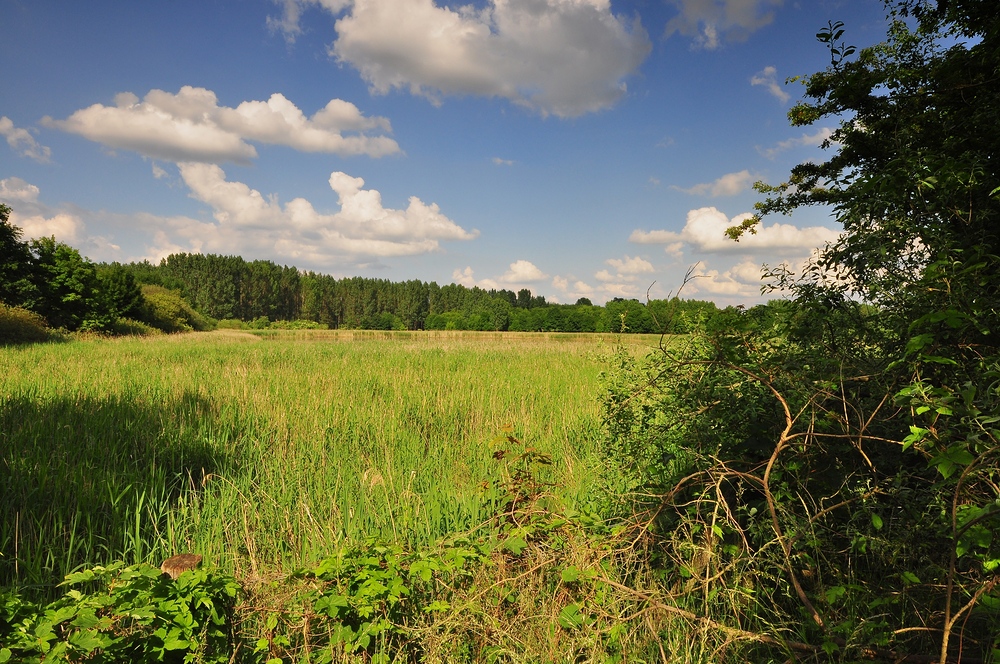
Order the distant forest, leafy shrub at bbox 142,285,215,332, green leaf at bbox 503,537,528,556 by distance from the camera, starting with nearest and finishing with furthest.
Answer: green leaf at bbox 503,537,528,556 → leafy shrub at bbox 142,285,215,332 → the distant forest

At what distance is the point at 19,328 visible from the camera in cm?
2270

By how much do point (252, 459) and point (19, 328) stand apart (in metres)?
26.6

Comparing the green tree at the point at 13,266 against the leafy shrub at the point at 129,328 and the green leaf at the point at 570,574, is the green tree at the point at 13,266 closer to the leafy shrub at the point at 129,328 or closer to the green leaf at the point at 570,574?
the leafy shrub at the point at 129,328

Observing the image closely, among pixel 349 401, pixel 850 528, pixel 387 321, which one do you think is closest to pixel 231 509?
pixel 349 401

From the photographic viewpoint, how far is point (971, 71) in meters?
4.36

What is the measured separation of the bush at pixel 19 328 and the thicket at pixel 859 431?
2685 centimetres

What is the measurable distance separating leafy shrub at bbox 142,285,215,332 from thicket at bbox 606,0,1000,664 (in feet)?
172

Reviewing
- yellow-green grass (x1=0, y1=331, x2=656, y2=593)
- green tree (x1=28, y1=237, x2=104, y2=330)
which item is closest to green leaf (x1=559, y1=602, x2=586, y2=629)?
yellow-green grass (x1=0, y1=331, x2=656, y2=593)

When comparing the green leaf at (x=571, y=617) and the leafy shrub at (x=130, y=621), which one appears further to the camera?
the green leaf at (x=571, y=617)

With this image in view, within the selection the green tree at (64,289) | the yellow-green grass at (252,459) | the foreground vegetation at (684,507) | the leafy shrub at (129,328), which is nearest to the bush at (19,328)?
the green tree at (64,289)

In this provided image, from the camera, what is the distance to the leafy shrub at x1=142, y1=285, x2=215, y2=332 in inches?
1764

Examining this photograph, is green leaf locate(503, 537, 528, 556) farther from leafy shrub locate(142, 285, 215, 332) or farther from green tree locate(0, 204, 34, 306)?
leafy shrub locate(142, 285, 215, 332)

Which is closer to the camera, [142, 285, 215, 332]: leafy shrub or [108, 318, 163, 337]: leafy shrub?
[108, 318, 163, 337]: leafy shrub

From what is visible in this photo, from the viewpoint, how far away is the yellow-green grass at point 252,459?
3.43m
